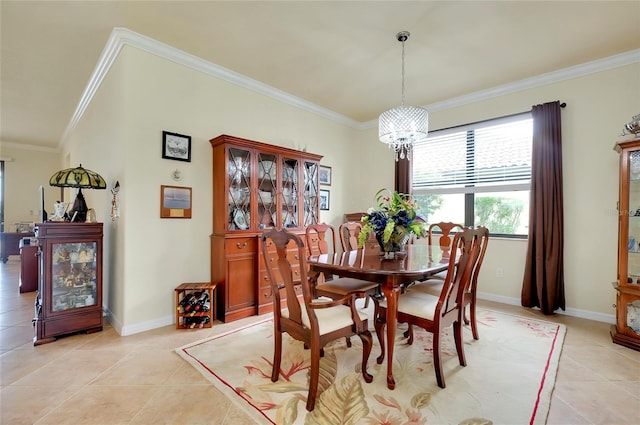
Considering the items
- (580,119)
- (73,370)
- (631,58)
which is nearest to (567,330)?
(580,119)

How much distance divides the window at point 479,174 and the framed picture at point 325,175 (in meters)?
1.41

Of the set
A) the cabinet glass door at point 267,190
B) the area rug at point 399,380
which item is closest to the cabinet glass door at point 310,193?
the cabinet glass door at point 267,190

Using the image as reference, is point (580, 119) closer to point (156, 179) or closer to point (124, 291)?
point (156, 179)

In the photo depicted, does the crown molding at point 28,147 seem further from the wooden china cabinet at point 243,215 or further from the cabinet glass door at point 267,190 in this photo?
the cabinet glass door at point 267,190

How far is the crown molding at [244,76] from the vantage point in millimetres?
2795

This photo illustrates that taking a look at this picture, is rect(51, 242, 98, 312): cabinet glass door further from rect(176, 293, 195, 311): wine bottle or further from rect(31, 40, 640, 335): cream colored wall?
rect(176, 293, 195, 311): wine bottle

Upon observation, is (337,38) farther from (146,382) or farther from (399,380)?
(146,382)

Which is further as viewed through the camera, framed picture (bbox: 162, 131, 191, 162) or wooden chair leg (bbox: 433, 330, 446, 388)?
framed picture (bbox: 162, 131, 191, 162)

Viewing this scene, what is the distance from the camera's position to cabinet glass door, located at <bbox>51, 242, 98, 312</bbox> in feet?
8.70

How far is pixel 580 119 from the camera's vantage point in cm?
328

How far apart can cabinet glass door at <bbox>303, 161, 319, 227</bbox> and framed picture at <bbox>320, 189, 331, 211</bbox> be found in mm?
623

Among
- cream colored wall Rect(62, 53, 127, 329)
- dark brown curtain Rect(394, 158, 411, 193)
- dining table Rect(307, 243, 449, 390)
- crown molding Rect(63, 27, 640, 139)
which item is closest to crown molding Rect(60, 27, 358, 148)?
crown molding Rect(63, 27, 640, 139)

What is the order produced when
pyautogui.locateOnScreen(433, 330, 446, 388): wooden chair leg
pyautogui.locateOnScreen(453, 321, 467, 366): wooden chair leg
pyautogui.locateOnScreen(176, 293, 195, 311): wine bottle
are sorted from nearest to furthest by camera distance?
pyautogui.locateOnScreen(433, 330, 446, 388): wooden chair leg, pyautogui.locateOnScreen(453, 321, 467, 366): wooden chair leg, pyautogui.locateOnScreen(176, 293, 195, 311): wine bottle

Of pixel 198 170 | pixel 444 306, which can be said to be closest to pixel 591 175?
pixel 444 306
